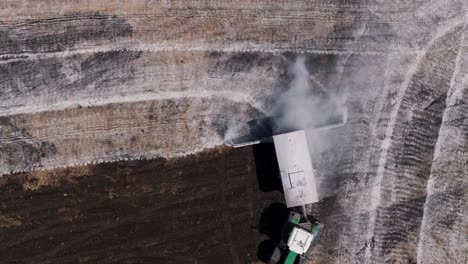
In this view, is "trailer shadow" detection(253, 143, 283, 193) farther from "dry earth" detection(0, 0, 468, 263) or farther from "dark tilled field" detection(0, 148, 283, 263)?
"dry earth" detection(0, 0, 468, 263)

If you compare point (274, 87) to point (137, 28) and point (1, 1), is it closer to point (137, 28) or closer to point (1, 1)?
point (137, 28)

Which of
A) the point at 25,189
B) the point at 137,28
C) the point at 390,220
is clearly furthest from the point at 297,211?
the point at 25,189

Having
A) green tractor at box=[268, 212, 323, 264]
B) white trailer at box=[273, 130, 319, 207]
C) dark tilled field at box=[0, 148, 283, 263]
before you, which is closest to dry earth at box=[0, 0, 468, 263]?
dark tilled field at box=[0, 148, 283, 263]

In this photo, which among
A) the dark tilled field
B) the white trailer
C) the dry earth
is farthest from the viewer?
the dark tilled field

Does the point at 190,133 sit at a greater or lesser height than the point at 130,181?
greater

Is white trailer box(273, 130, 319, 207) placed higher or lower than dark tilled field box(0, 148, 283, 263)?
higher

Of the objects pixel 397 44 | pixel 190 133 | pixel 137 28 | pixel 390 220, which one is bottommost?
pixel 390 220

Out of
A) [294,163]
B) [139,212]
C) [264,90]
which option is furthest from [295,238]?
[139,212]
